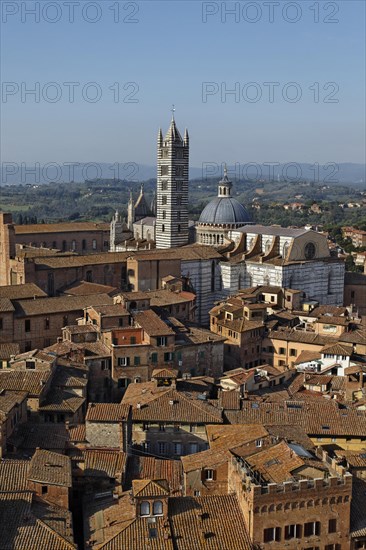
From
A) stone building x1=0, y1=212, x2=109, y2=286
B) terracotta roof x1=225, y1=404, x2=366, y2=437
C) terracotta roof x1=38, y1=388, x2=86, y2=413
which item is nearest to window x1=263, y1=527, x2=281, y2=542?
terracotta roof x1=225, y1=404, x2=366, y2=437

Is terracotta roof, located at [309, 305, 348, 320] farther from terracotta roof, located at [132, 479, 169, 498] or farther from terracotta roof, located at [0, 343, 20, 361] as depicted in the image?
terracotta roof, located at [132, 479, 169, 498]

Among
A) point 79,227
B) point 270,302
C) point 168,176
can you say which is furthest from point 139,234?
point 270,302

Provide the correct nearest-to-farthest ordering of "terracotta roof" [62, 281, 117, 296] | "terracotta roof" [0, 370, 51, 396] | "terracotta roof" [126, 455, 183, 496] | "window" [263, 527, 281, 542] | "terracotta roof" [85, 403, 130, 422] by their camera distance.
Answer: "window" [263, 527, 281, 542] < "terracotta roof" [126, 455, 183, 496] < "terracotta roof" [85, 403, 130, 422] < "terracotta roof" [0, 370, 51, 396] < "terracotta roof" [62, 281, 117, 296]

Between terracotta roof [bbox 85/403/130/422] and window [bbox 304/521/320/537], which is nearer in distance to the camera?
window [bbox 304/521/320/537]

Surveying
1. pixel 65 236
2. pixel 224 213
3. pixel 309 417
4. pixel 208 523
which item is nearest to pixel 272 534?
pixel 208 523

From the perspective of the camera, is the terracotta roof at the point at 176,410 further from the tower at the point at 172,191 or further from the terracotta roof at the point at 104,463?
the tower at the point at 172,191

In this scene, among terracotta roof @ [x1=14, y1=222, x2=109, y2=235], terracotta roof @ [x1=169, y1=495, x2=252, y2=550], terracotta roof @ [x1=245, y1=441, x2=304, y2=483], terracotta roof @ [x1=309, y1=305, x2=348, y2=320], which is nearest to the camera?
terracotta roof @ [x1=169, y1=495, x2=252, y2=550]

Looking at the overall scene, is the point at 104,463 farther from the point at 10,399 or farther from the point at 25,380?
the point at 25,380
